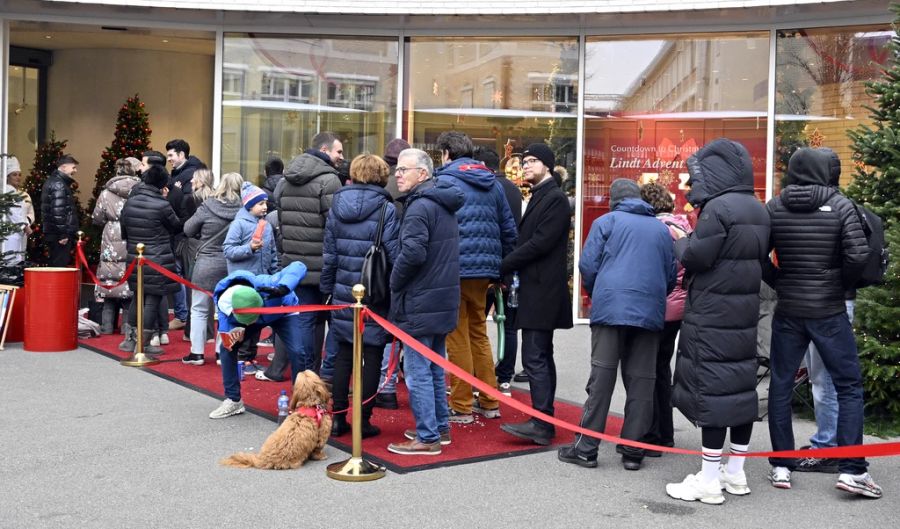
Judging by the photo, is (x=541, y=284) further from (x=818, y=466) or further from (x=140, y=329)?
(x=140, y=329)

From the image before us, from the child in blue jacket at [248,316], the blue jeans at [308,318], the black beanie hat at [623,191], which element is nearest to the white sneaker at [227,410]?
the child in blue jacket at [248,316]

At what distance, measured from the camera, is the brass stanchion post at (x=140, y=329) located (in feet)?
33.0

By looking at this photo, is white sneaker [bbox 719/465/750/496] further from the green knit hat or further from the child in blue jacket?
the green knit hat

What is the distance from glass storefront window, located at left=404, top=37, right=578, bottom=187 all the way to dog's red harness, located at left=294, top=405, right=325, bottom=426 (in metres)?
7.86

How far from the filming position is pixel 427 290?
6715 millimetres

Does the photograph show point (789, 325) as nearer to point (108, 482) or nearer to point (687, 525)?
point (687, 525)

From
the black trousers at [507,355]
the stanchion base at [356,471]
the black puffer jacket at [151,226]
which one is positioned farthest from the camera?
the black puffer jacket at [151,226]

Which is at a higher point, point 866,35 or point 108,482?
point 866,35

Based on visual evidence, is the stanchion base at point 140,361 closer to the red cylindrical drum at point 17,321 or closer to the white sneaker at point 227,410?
the red cylindrical drum at point 17,321

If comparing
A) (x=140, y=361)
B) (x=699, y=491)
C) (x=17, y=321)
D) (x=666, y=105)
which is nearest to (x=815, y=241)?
(x=699, y=491)

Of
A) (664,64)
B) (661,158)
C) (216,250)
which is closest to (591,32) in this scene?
(664,64)

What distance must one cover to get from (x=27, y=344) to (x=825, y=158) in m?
8.01

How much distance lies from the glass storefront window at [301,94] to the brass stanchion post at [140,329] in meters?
4.38

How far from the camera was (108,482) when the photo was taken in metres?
6.09
